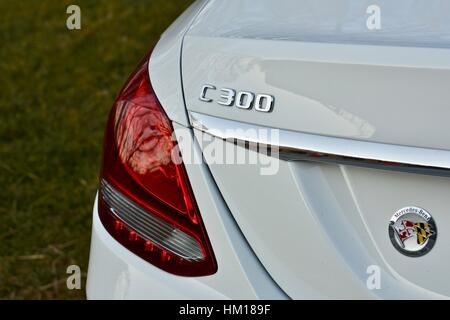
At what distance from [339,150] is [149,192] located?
0.51 metres

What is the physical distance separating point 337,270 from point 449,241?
24 cm

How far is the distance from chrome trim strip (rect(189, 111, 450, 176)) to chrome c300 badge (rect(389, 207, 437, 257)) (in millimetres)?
110

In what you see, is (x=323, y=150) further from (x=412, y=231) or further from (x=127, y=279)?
(x=127, y=279)

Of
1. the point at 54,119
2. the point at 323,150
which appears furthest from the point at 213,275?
the point at 54,119

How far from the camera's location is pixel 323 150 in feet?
5.57

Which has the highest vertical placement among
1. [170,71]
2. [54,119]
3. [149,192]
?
[170,71]

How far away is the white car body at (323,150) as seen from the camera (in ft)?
5.41

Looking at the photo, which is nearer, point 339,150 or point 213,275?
point 339,150

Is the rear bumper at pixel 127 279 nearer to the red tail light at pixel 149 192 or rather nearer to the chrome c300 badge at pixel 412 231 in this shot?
the red tail light at pixel 149 192

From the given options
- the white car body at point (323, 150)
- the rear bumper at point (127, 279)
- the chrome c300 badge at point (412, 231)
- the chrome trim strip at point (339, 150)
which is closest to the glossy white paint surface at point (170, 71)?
the white car body at point (323, 150)

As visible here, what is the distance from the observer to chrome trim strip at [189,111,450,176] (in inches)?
63.6

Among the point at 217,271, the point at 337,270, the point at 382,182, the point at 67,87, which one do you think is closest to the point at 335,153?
the point at 382,182
